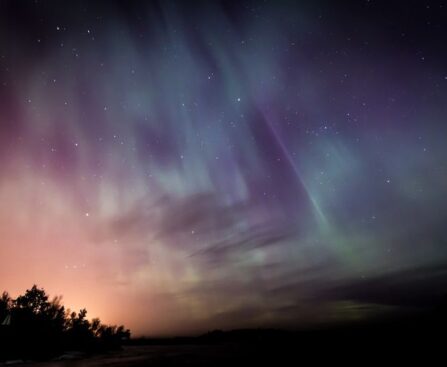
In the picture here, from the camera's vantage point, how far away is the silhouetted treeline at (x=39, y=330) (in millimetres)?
70562

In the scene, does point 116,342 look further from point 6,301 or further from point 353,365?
point 353,365

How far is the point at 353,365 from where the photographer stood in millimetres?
44406

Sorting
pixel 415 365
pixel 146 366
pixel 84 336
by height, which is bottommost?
pixel 415 365

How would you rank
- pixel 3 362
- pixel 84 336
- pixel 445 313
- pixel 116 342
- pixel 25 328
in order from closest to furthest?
pixel 3 362 → pixel 25 328 → pixel 84 336 → pixel 116 342 → pixel 445 313

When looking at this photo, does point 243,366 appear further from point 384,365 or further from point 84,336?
point 84,336

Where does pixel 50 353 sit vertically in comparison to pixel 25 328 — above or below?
below

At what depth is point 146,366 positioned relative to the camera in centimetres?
5328

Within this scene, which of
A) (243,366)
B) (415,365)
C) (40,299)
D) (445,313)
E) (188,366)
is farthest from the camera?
(445,313)

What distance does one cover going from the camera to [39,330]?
8169cm

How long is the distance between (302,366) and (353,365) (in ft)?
21.4

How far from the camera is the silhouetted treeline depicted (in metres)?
70.6

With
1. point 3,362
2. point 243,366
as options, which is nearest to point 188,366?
point 243,366

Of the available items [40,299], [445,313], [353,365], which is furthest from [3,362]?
[445,313]

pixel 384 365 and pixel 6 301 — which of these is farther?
pixel 6 301
